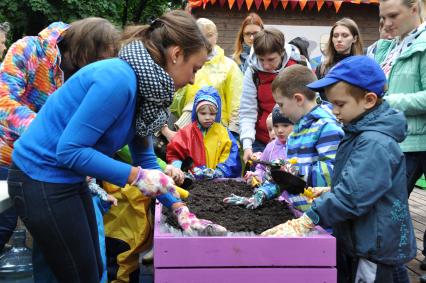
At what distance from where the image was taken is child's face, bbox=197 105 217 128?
4418 mm

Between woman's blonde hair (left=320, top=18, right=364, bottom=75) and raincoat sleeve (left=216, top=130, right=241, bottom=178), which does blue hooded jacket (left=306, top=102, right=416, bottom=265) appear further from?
woman's blonde hair (left=320, top=18, right=364, bottom=75)

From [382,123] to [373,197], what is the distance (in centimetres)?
32

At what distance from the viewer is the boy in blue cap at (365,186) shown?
2365mm

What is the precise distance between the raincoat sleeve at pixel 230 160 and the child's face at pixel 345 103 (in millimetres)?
1939

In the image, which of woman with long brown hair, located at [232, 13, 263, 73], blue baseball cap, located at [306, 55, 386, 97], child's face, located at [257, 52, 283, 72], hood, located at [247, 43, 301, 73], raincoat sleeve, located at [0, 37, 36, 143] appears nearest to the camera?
blue baseball cap, located at [306, 55, 386, 97]

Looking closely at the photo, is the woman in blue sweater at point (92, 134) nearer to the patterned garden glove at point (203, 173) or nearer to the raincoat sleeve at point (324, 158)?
the raincoat sleeve at point (324, 158)

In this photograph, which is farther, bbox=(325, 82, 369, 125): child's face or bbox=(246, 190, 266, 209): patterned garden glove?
bbox=(246, 190, 266, 209): patterned garden glove

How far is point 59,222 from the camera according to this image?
2150mm

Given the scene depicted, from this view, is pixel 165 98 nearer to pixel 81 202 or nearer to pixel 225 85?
pixel 81 202

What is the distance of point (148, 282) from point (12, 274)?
0.92m

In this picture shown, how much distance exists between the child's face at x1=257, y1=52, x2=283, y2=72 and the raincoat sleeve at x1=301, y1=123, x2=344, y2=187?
153cm

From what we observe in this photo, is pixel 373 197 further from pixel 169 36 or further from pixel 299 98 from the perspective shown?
pixel 169 36

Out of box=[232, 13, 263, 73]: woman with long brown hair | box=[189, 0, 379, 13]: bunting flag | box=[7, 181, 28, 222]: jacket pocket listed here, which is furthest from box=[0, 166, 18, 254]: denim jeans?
box=[189, 0, 379, 13]: bunting flag

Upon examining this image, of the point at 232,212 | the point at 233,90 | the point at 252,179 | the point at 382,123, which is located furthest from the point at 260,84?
the point at 382,123
